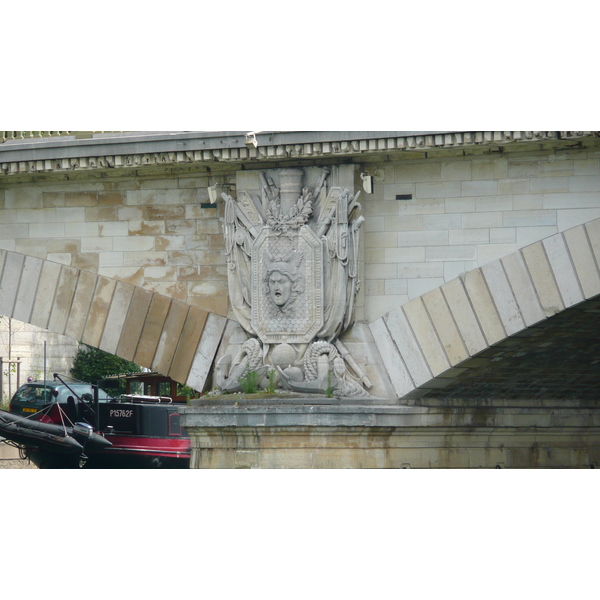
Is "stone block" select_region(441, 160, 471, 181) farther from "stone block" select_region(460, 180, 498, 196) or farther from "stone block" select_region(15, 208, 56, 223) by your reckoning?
"stone block" select_region(15, 208, 56, 223)

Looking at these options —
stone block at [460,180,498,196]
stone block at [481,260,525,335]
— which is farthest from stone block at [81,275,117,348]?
stone block at [481,260,525,335]

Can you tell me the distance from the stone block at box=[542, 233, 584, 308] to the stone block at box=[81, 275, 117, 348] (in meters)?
5.82

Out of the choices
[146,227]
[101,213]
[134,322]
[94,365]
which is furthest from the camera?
[94,365]

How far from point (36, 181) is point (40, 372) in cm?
2171

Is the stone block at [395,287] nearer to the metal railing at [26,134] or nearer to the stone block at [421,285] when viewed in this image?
the stone block at [421,285]

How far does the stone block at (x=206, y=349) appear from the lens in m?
15.6

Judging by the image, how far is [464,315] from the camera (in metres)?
14.5

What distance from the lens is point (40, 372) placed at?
37906mm

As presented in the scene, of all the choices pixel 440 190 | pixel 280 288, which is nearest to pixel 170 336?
pixel 280 288

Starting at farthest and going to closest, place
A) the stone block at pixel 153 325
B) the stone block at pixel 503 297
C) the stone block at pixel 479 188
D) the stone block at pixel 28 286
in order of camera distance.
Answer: the stone block at pixel 28 286
the stone block at pixel 153 325
the stone block at pixel 479 188
the stone block at pixel 503 297

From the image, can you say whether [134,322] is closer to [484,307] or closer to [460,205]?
[460,205]

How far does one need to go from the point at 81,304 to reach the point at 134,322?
927mm

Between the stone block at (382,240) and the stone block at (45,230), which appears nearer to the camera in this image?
the stone block at (382,240)

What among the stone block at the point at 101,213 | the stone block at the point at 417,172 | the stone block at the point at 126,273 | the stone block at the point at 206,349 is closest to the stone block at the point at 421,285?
the stone block at the point at 417,172
